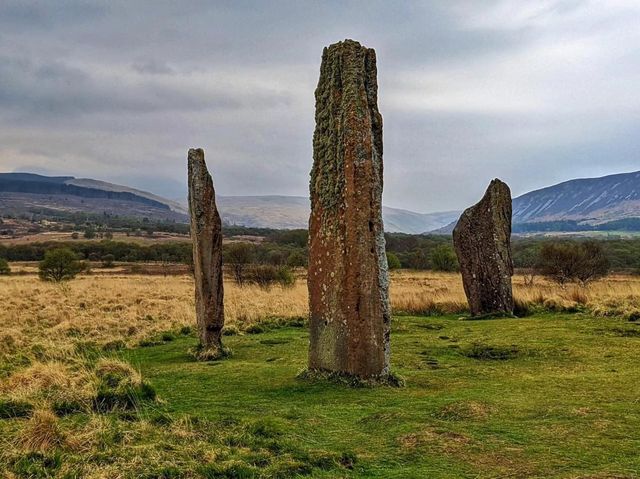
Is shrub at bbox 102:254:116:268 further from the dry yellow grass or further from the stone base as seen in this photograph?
the stone base

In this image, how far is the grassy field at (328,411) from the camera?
17.3 ft

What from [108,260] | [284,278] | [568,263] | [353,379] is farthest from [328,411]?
[108,260]

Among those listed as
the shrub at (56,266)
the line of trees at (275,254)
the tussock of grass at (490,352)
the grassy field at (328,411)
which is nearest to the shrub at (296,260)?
the line of trees at (275,254)

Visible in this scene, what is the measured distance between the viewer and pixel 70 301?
24.1 meters

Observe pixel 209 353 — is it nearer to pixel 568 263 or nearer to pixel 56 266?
pixel 568 263

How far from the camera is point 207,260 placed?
1243 cm

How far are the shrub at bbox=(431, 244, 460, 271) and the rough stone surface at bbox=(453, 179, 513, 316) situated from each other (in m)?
31.6

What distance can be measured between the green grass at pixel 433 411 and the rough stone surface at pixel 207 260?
0.68 metres

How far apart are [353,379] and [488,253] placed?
35.7 ft

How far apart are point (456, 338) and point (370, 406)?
6795 mm

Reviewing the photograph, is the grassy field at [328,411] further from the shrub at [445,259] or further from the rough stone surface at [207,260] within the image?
the shrub at [445,259]

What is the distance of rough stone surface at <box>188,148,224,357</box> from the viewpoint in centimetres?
1231

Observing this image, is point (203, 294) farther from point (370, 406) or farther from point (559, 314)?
point (559, 314)

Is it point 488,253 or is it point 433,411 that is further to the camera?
point 488,253
